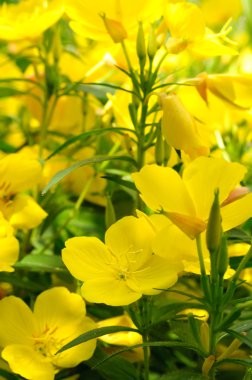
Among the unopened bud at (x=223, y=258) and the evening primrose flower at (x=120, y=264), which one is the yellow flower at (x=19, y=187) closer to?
the evening primrose flower at (x=120, y=264)

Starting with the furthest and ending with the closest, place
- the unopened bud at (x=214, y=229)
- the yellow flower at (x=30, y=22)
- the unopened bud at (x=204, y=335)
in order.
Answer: the yellow flower at (x=30, y=22), the unopened bud at (x=204, y=335), the unopened bud at (x=214, y=229)

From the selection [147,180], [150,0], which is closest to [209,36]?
[150,0]

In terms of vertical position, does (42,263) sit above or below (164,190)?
below

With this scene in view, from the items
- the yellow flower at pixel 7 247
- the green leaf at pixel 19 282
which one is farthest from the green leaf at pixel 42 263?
the yellow flower at pixel 7 247

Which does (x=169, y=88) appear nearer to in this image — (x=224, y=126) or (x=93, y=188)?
(x=93, y=188)

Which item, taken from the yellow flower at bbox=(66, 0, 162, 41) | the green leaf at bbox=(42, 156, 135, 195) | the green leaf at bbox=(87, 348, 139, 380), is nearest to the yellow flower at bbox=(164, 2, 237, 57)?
the yellow flower at bbox=(66, 0, 162, 41)

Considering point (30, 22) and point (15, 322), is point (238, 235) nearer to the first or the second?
point (15, 322)

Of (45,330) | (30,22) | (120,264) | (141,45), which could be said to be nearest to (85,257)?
(120,264)
